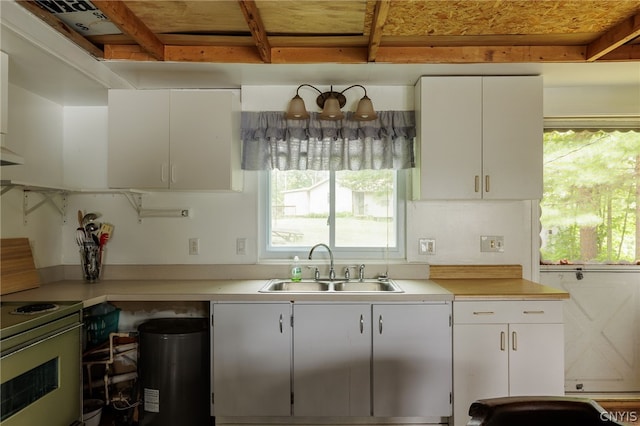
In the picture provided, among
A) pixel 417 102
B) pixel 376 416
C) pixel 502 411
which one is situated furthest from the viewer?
pixel 417 102

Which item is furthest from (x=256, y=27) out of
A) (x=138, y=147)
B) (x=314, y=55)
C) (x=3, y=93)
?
(x=3, y=93)

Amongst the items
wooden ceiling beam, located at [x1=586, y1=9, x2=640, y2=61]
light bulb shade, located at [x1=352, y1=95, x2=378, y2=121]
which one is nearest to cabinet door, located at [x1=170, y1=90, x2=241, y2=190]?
light bulb shade, located at [x1=352, y1=95, x2=378, y2=121]

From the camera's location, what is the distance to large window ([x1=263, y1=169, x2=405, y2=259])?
109 inches

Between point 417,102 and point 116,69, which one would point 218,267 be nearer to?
point 116,69

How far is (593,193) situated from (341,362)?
90.4 inches

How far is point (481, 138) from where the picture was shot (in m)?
2.42

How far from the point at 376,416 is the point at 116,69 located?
2755mm

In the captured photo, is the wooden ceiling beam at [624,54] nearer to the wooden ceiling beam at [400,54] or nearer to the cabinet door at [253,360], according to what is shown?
the wooden ceiling beam at [400,54]

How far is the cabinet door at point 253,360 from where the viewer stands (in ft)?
6.98

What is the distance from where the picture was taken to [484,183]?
2424mm

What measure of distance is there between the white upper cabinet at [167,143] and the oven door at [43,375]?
99 centimetres

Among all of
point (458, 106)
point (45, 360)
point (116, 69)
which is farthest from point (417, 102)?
point (45, 360)

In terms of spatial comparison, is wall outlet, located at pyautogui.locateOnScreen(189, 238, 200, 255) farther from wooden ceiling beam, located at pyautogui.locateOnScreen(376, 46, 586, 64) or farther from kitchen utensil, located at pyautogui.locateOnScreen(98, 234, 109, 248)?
wooden ceiling beam, located at pyautogui.locateOnScreen(376, 46, 586, 64)

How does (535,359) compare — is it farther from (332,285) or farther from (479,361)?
(332,285)
